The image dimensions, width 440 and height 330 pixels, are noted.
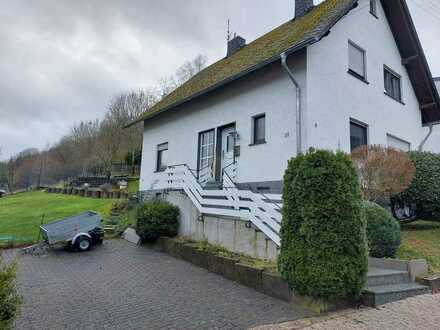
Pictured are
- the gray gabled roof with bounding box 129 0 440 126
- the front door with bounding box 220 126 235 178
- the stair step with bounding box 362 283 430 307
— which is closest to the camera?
the stair step with bounding box 362 283 430 307

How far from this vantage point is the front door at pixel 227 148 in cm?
1041

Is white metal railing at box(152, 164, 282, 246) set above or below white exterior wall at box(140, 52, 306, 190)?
below

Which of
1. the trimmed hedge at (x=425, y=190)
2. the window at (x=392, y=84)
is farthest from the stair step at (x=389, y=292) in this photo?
the window at (x=392, y=84)

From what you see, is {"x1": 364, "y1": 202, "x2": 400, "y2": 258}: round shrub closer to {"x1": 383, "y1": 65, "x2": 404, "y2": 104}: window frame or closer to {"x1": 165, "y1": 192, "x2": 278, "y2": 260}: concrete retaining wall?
{"x1": 165, "y1": 192, "x2": 278, "y2": 260}: concrete retaining wall

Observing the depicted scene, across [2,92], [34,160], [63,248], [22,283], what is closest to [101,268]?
[22,283]

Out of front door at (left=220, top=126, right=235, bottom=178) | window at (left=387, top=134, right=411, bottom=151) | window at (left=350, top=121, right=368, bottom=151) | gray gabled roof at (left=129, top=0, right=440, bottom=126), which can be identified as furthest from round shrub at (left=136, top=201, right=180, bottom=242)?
window at (left=387, top=134, right=411, bottom=151)

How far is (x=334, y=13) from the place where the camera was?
8.62 m

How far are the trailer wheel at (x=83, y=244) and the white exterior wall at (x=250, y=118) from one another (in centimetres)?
470

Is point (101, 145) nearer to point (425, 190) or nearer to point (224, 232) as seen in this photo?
point (224, 232)

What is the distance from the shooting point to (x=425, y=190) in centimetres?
853

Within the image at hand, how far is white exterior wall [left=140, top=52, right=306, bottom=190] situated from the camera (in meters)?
8.54

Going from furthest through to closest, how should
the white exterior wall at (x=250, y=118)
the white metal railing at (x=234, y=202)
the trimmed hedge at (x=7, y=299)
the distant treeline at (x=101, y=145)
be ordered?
the distant treeline at (x=101, y=145) → the white exterior wall at (x=250, y=118) → the white metal railing at (x=234, y=202) → the trimmed hedge at (x=7, y=299)

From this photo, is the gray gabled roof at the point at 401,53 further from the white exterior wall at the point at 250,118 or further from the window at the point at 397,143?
the window at the point at 397,143

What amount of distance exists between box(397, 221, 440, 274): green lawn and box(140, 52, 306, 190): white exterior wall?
3435 millimetres
